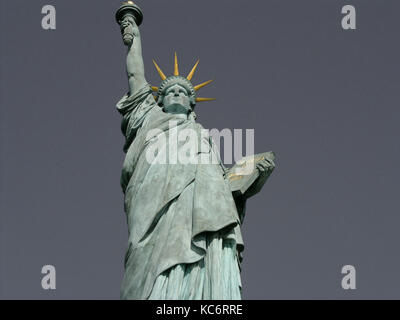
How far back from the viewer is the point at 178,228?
12430 mm

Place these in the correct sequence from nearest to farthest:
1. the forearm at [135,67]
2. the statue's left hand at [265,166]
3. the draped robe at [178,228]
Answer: the draped robe at [178,228]
the statue's left hand at [265,166]
the forearm at [135,67]

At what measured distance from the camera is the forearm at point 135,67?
14992 millimetres

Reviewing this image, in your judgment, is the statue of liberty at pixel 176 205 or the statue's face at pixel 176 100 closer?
the statue of liberty at pixel 176 205

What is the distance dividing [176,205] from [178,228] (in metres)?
0.46

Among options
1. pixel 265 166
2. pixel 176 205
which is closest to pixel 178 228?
pixel 176 205

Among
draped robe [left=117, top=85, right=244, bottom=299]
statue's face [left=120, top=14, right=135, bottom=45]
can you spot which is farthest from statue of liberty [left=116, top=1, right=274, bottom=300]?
statue's face [left=120, top=14, right=135, bottom=45]

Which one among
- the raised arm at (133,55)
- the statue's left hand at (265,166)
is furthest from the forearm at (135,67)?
the statue's left hand at (265,166)

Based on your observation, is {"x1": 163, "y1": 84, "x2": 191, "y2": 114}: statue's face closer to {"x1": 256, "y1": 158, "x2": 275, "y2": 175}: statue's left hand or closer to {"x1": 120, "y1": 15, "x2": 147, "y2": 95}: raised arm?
{"x1": 120, "y1": 15, "x2": 147, "y2": 95}: raised arm

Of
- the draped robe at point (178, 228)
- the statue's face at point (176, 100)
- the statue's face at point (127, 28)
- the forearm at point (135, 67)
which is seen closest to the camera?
the draped robe at point (178, 228)

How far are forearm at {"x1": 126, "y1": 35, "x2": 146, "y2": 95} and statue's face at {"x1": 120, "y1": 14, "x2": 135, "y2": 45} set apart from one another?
0.10 meters

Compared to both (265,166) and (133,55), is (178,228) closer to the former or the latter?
(265,166)

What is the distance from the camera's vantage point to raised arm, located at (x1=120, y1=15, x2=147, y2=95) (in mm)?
15034

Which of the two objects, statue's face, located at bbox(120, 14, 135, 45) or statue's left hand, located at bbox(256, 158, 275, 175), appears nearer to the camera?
statue's left hand, located at bbox(256, 158, 275, 175)

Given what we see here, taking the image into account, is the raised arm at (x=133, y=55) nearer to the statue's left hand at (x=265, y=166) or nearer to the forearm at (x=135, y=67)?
the forearm at (x=135, y=67)
